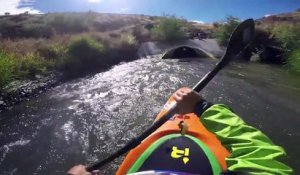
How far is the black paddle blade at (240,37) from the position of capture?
3490 mm

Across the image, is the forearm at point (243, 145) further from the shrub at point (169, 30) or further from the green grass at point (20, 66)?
the shrub at point (169, 30)

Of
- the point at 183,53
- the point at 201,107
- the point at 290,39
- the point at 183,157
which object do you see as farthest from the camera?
the point at 183,53

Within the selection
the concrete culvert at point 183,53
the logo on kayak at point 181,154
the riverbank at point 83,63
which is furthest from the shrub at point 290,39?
the logo on kayak at point 181,154

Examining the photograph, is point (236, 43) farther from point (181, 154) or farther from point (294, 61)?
point (294, 61)

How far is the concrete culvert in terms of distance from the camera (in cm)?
1623

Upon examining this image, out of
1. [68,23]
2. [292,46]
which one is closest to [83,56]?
[292,46]

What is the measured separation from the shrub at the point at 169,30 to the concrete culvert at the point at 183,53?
126 inches

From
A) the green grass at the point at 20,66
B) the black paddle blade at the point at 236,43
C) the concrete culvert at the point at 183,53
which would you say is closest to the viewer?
the black paddle blade at the point at 236,43

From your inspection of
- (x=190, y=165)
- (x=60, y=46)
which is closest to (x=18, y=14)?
(x=60, y=46)

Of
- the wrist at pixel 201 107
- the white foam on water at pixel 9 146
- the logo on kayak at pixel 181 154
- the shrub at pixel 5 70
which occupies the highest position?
the wrist at pixel 201 107

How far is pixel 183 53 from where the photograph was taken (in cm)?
1650

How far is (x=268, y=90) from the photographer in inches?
417

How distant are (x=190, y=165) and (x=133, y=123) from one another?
548 centimetres

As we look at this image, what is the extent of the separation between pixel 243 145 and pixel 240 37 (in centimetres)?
180
